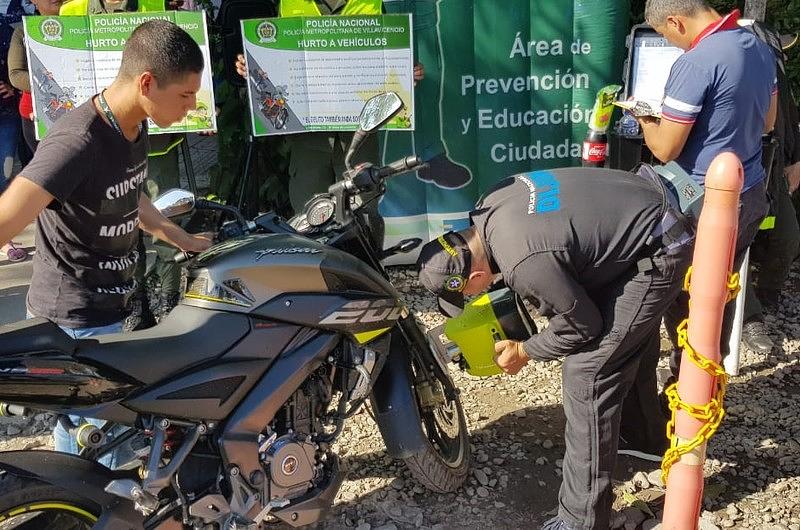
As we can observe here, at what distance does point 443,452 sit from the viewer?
3332 mm

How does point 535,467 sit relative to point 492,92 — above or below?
below

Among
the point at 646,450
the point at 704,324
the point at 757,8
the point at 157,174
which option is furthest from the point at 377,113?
the point at 757,8

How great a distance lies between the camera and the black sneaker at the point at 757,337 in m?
4.47

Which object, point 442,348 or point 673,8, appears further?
point 673,8

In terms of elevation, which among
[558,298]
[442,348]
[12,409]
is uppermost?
[558,298]

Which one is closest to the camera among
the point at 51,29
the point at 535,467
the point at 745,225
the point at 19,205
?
the point at 19,205

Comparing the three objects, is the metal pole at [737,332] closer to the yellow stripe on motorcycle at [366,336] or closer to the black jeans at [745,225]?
the black jeans at [745,225]

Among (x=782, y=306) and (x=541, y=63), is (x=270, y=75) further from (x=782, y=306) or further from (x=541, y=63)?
(x=782, y=306)

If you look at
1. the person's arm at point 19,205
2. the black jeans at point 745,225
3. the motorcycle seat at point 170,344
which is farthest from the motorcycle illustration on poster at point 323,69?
the person's arm at point 19,205

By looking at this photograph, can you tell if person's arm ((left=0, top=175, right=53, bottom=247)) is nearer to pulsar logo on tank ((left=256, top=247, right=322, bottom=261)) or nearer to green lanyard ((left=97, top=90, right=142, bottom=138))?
green lanyard ((left=97, top=90, right=142, bottom=138))

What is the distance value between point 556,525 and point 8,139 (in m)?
4.75

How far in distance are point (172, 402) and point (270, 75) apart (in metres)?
2.99

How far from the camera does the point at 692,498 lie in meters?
2.22

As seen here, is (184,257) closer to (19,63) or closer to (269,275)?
(269,275)
